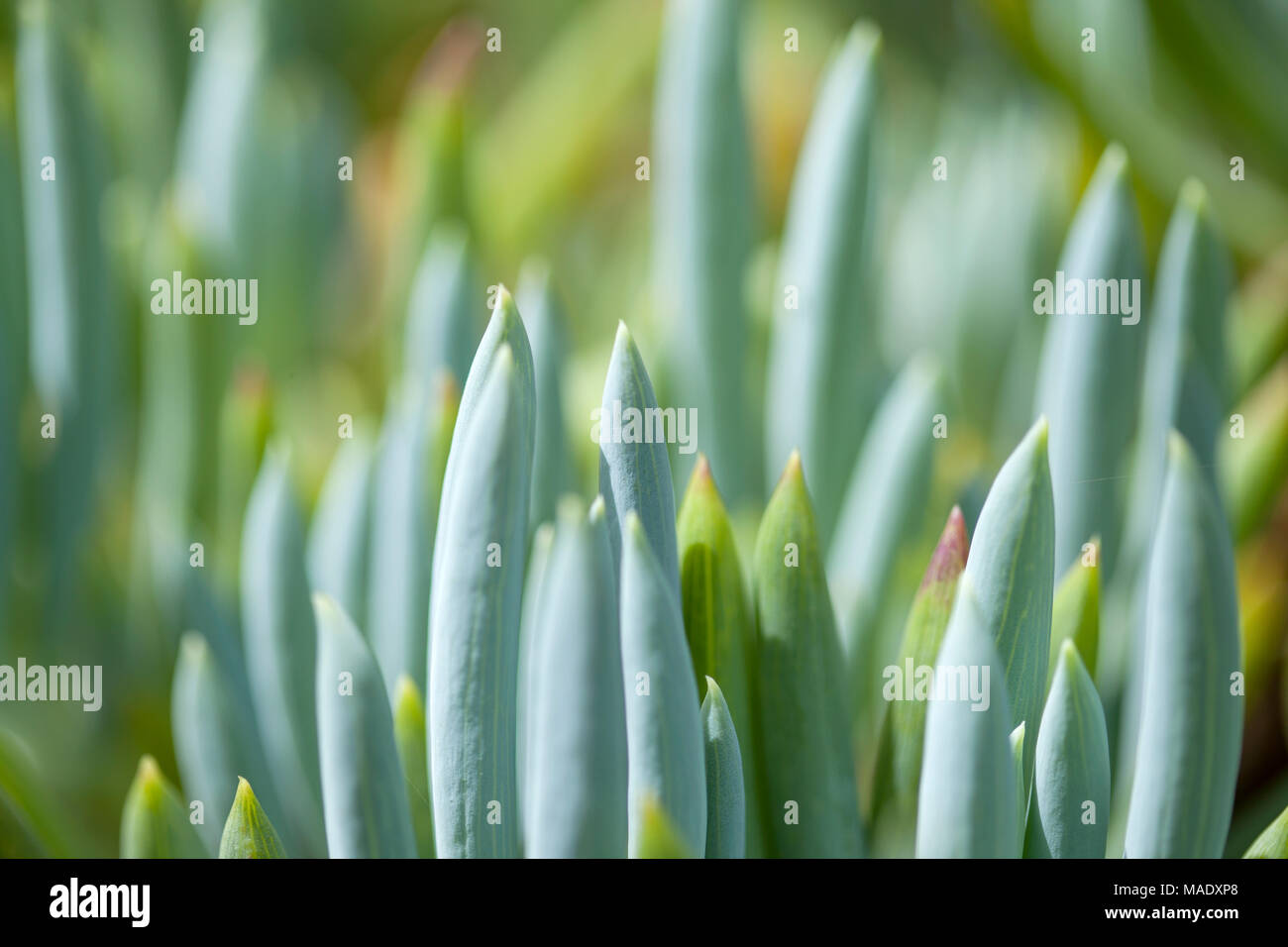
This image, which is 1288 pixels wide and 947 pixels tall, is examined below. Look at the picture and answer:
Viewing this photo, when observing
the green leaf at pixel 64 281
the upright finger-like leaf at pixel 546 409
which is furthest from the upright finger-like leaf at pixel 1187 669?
the green leaf at pixel 64 281

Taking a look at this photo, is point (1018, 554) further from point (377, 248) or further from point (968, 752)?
point (377, 248)

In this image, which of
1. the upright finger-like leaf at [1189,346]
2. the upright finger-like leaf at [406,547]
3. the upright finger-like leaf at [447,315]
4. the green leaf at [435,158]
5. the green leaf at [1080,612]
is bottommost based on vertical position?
the green leaf at [1080,612]

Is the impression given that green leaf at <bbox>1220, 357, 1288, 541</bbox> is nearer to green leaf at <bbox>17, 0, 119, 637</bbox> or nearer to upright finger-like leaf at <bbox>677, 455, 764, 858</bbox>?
upright finger-like leaf at <bbox>677, 455, 764, 858</bbox>

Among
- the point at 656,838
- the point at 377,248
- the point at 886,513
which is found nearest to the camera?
the point at 656,838

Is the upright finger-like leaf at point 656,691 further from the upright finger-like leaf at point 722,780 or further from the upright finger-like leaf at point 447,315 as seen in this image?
the upright finger-like leaf at point 447,315

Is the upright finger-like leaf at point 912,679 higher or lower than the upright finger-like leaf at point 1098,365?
lower

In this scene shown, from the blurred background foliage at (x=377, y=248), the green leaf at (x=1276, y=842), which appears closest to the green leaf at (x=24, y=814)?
the blurred background foliage at (x=377, y=248)

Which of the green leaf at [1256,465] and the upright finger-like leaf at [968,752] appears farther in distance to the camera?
the green leaf at [1256,465]

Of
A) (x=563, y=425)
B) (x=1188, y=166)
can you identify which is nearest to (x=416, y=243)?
(x=563, y=425)

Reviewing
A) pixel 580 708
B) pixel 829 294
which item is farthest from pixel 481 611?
pixel 829 294
